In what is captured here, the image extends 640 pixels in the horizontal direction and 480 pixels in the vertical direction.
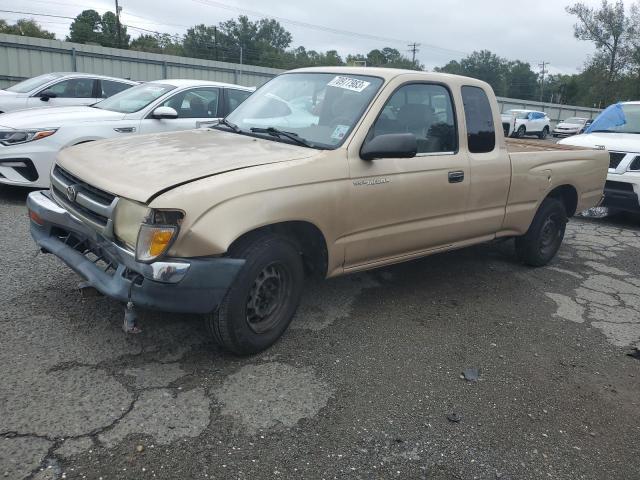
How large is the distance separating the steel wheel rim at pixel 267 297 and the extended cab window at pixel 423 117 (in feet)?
3.94

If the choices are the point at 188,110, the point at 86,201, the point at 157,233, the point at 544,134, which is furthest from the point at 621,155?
the point at 544,134

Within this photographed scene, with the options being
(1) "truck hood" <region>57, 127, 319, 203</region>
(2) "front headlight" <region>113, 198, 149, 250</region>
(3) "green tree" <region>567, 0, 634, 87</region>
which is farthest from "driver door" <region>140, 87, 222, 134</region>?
(3) "green tree" <region>567, 0, 634, 87</region>

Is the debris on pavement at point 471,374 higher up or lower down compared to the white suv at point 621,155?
lower down

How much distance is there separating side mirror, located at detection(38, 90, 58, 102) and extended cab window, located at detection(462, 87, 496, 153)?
8030 millimetres

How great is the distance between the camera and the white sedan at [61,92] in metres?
9.77

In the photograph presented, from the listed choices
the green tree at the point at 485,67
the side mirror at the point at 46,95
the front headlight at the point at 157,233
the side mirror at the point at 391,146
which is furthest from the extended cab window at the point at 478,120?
the green tree at the point at 485,67

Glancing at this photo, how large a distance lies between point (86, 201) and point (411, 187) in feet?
7.14

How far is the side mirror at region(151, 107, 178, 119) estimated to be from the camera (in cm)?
688

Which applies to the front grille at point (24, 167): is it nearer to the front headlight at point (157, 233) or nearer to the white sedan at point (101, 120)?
the white sedan at point (101, 120)

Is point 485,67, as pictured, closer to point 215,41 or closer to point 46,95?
point 215,41

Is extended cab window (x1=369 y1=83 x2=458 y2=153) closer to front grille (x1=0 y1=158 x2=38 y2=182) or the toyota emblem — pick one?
the toyota emblem

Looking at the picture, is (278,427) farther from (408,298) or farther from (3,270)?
(3,270)

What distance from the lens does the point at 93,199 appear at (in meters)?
3.12

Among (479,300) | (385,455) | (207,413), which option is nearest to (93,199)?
(207,413)
